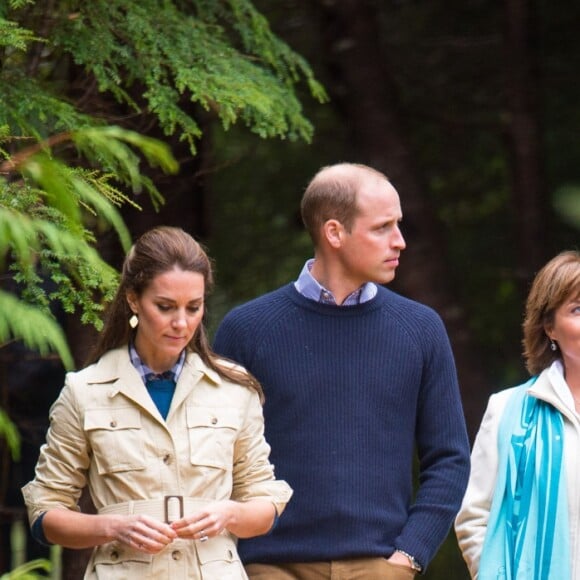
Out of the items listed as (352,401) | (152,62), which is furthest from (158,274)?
(152,62)

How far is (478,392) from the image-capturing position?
8.30m

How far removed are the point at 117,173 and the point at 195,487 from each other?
1.53m

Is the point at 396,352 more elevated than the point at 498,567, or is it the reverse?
the point at 396,352

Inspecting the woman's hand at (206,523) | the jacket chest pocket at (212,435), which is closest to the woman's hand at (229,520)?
the woman's hand at (206,523)

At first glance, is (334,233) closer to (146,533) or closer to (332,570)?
(332,570)

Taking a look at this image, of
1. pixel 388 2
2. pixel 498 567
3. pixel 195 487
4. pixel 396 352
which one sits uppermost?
pixel 388 2

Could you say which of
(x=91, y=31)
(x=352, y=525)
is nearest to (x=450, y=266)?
(x=91, y=31)

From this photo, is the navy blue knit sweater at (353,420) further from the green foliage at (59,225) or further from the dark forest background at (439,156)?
the dark forest background at (439,156)

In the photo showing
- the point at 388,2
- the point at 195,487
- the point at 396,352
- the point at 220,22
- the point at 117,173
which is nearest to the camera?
the point at 195,487

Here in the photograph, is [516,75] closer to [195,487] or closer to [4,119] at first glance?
[4,119]

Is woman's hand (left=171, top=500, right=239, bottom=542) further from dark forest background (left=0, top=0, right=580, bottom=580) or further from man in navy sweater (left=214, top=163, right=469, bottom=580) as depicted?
dark forest background (left=0, top=0, right=580, bottom=580)

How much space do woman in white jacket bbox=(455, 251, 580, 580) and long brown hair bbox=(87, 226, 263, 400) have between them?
0.76 m

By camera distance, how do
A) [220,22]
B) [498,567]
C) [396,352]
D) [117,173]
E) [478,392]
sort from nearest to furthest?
[498,567] < [396,352] < [117,173] < [220,22] < [478,392]

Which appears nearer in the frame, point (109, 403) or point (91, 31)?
point (109, 403)
